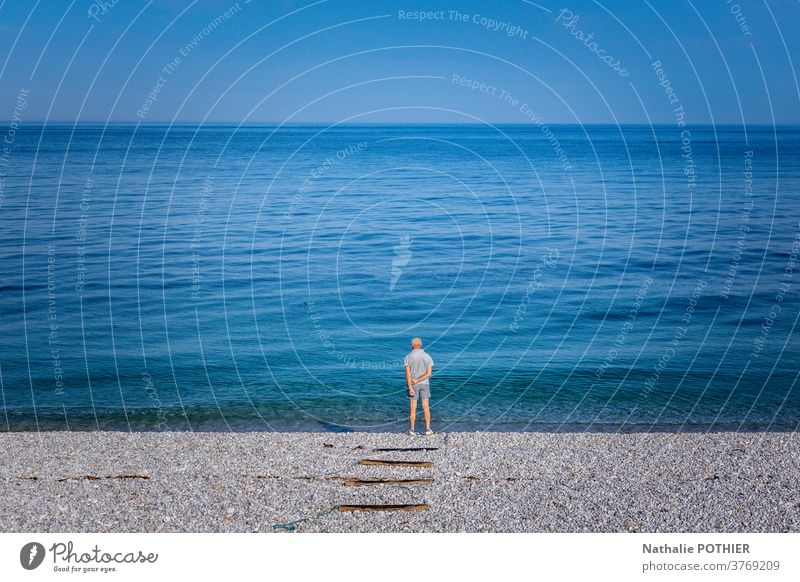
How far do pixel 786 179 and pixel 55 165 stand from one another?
100m

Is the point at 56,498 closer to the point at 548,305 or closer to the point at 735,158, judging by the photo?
the point at 548,305

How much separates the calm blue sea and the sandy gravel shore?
12.2 feet

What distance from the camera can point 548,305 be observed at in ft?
132

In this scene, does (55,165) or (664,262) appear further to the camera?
(55,165)

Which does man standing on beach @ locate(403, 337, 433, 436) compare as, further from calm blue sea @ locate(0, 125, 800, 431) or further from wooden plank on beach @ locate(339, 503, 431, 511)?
wooden plank on beach @ locate(339, 503, 431, 511)

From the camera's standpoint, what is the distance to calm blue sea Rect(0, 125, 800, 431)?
25453 millimetres

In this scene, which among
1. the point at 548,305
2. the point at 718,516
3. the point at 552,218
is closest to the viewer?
the point at 718,516

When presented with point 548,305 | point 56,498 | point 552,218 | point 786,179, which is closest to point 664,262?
point 548,305

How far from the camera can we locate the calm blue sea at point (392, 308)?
25453mm

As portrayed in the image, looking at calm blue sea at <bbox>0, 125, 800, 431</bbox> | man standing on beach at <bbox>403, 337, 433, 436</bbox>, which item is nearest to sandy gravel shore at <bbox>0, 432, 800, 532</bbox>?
man standing on beach at <bbox>403, 337, 433, 436</bbox>

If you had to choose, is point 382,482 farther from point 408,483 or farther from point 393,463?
point 393,463
